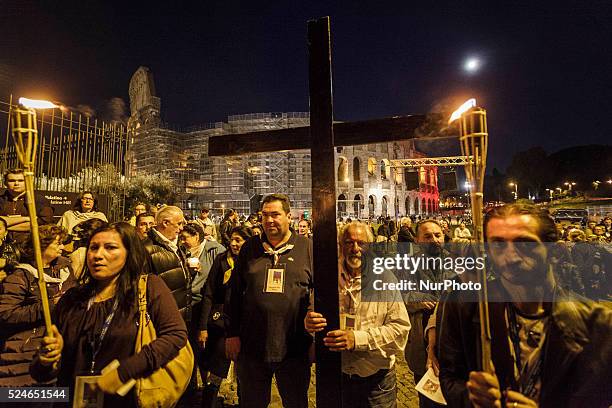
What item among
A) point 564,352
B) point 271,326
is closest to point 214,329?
point 271,326

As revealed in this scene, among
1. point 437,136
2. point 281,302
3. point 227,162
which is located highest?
point 227,162

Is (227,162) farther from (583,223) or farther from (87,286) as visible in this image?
(87,286)

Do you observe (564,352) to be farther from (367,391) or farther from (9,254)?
(9,254)

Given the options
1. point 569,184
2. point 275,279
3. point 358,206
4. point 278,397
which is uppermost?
point 569,184

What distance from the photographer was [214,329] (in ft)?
13.0

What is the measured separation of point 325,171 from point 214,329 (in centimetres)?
280

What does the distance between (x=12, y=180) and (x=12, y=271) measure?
248 centimetres

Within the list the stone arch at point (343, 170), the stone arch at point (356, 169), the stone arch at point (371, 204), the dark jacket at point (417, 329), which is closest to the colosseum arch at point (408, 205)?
the stone arch at point (371, 204)

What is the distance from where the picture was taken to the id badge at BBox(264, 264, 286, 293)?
285 cm

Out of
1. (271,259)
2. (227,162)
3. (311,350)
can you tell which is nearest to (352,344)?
(311,350)

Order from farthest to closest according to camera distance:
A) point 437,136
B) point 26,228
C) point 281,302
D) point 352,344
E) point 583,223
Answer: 1. point 583,223
2. point 26,228
3. point 281,302
4. point 352,344
5. point 437,136

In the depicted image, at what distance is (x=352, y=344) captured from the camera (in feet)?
7.76

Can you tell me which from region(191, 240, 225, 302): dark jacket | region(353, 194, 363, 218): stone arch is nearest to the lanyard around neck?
region(191, 240, 225, 302): dark jacket

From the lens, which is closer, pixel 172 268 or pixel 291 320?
pixel 291 320
